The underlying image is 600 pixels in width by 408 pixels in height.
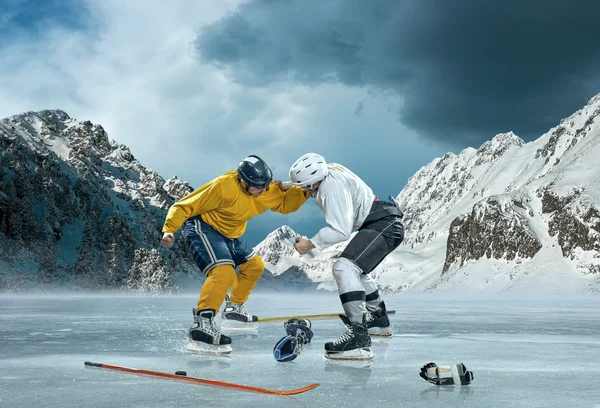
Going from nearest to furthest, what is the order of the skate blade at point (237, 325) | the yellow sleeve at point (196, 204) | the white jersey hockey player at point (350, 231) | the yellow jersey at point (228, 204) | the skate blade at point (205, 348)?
the white jersey hockey player at point (350, 231), the skate blade at point (205, 348), the yellow sleeve at point (196, 204), the yellow jersey at point (228, 204), the skate blade at point (237, 325)

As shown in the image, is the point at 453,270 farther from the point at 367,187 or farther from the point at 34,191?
the point at 367,187

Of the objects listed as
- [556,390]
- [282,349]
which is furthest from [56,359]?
[556,390]

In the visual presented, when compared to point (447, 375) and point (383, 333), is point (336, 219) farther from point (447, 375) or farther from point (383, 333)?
point (383, 333)

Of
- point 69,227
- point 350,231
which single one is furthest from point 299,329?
point 69,227

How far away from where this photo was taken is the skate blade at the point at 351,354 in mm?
6000

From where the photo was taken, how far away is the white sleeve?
6258 millimetres

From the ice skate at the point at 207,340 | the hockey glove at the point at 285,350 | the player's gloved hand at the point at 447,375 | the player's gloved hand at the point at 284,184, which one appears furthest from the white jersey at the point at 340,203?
the player's gloved hand at the point at 447,375

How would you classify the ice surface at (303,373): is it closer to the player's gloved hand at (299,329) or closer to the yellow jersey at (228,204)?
the player's gloved hand at (299,329)

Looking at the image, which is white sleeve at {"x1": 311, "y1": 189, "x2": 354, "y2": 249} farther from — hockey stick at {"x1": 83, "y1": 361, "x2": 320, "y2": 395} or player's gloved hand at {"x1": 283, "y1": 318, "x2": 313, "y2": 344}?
hockey stick at {"x1": 83, "y1": 361, "x2": 320, "y2": 395}

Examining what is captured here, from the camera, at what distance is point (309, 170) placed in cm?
669

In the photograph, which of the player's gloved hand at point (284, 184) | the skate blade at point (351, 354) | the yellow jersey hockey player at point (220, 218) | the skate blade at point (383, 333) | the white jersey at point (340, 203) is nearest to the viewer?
the skate blade at point (351, 354)

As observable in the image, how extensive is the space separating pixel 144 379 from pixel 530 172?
189 meters

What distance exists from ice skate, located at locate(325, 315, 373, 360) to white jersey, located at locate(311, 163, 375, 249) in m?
0.98

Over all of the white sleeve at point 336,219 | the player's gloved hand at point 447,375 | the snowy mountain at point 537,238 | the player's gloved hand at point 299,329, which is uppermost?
the snowy mountain at point 537,238
